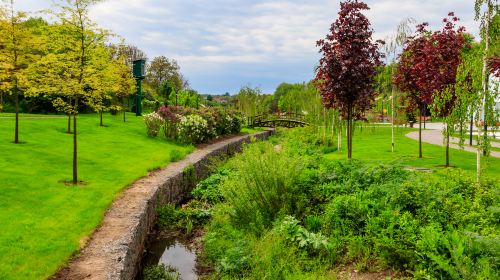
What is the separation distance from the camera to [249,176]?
9289mm

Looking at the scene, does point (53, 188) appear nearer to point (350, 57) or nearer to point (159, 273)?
point (159, 273)

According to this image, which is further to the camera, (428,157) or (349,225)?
(428,157)

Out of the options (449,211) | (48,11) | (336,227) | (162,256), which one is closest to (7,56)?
(48,11)

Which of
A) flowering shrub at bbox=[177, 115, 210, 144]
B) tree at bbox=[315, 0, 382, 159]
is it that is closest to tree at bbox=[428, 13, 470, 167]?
tree at bbox=[315, 0, 382, 159]

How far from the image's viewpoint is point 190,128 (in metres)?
23.2

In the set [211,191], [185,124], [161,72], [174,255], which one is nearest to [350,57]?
[211,191]

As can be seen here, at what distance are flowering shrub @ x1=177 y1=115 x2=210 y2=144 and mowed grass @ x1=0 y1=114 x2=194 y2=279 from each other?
1958 mm

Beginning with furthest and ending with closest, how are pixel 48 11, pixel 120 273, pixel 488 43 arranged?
1. pixel 48 11
2. pixel 488 43
3. pixel 120 273

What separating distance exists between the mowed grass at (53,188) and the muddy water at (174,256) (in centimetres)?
144

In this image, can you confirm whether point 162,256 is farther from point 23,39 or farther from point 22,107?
point 22,107

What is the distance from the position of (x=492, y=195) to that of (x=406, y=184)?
151 cm

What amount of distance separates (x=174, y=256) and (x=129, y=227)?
158cm

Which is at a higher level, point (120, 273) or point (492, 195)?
point (492, 195)

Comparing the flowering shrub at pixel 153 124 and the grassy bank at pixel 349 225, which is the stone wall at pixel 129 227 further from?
the flowering shrub at pixel 153 124
